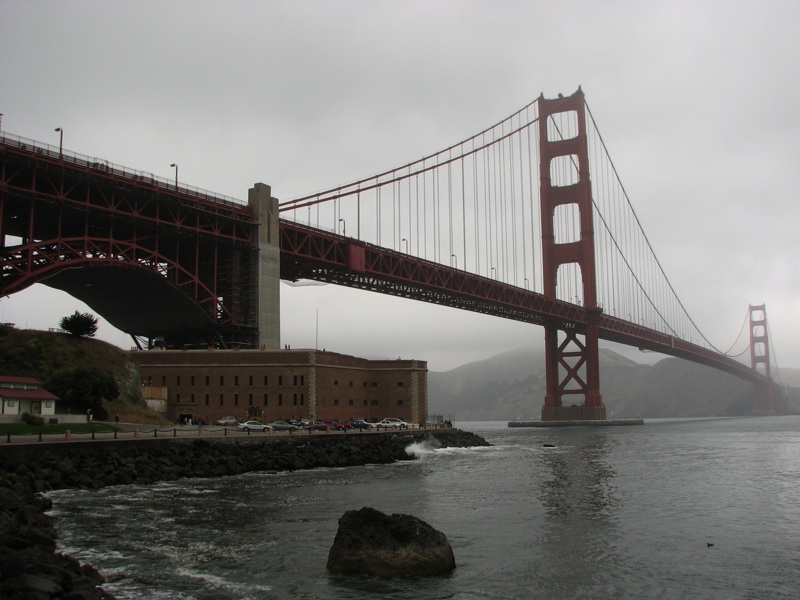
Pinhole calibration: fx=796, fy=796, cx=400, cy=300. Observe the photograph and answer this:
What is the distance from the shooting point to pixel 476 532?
1020 inches

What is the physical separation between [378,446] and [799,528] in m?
34.5

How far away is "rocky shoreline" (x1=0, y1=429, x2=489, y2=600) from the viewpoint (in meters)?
15.1

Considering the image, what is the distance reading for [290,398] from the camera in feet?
220

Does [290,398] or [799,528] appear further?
[290,398]

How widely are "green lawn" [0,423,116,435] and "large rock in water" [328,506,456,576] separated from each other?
28.4m

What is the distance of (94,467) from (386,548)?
74.1 ft

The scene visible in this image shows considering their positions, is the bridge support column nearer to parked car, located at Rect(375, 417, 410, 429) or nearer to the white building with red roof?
parked car, located at Rect(375, 417, 410, 429)

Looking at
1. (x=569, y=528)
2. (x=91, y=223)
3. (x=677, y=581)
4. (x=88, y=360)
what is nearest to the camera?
(x=677, y=581)

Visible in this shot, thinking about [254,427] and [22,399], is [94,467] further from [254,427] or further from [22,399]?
[254,427]

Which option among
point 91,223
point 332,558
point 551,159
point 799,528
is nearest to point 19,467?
point 332,558

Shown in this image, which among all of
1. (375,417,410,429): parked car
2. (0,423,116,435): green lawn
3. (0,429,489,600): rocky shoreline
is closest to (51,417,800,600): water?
(0,429,489,600): rocky shoreline

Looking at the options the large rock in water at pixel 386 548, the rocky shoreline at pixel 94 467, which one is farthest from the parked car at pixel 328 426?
the large rock in water at pixel 386 548

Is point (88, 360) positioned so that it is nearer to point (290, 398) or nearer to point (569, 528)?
point (290, 398)

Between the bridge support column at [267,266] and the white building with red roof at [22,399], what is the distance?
26058 mm
